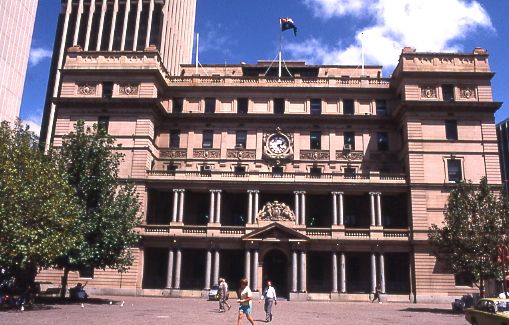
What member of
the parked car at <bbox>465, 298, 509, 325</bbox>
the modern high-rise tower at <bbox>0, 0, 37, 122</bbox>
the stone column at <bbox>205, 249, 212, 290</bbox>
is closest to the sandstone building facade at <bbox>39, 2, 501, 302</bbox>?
the stone column at <bbox>205, 249, 212, 290</bbox>

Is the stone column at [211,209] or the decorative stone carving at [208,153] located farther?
the decorative stone carving at [208,153]

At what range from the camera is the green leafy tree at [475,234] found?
31.3 metres

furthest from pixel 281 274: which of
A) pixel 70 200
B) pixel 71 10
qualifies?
pixel 71 10

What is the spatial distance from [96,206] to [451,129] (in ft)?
116

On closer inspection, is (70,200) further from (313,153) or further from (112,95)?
(313,153)

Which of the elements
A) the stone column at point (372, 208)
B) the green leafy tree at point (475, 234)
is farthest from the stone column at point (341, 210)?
the green leafy tree at point (475, 234)

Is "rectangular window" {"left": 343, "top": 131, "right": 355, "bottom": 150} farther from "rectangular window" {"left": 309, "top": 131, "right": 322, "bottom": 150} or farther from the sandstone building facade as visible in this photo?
"rectangular window" {"left": 309, "top": 131, "right": 322, "bottom": 150}

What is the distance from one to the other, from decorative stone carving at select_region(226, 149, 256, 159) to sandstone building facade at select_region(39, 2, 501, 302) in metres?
0.15

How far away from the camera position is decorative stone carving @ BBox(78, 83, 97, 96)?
168 ft

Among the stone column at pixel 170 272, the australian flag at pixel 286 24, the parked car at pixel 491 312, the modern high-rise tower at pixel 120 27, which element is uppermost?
the modern high-rise tower at pixel 120 27

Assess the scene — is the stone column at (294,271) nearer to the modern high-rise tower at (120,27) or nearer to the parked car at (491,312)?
the parked car at (491,312)

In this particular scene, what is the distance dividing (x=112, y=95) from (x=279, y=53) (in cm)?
2071

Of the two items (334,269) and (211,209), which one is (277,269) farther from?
(211,209)

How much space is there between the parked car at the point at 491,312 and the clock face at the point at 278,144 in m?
32.5
